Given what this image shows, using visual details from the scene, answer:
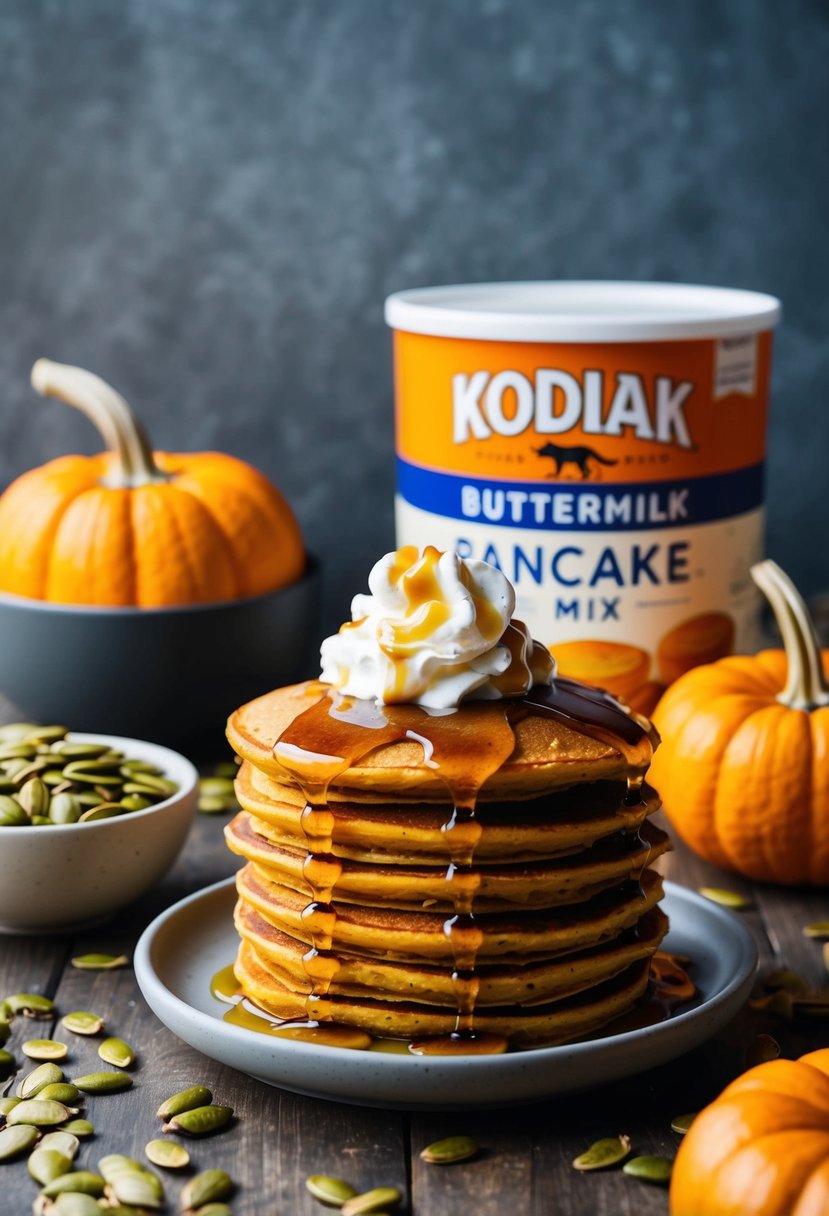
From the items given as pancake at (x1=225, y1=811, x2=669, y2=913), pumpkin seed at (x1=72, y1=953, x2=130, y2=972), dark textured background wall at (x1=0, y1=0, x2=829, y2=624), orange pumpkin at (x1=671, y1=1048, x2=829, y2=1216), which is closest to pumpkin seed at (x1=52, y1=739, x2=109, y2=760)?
pumpkin seed at (x1=72, y1=953, x2=130, y2=972)

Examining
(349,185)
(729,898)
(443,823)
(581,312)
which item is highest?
(349,185)

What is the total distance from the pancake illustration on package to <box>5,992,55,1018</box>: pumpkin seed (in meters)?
0.24

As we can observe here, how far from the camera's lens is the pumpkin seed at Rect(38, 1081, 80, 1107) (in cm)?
108

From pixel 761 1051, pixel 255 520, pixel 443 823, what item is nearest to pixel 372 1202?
pixel 443 823

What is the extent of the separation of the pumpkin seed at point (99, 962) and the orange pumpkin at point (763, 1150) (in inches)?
24.5

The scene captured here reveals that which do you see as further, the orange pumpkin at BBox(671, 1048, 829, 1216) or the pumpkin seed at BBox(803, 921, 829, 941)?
the pumpkin seed at BBox(803, 921, 829, 941)

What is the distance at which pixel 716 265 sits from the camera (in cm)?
228

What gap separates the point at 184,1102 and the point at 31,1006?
9.3 inches

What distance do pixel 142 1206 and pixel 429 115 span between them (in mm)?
1725

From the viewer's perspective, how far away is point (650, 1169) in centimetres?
98

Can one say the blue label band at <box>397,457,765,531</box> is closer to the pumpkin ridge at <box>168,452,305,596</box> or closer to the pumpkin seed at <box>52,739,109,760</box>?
the pumpkin ridge at <box>168,452,305,596</box>

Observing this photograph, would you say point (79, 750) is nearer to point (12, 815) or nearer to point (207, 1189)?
point (12, 815)

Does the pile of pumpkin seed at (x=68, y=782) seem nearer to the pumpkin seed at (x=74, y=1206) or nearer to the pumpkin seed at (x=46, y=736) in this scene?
the pumpkin seed at (x=46, y=736)

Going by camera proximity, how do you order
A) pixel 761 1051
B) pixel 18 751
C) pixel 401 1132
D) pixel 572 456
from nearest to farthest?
pixel 401 1132 → pixel 761 1051 → pixel 18 751 → pixel 572 456
